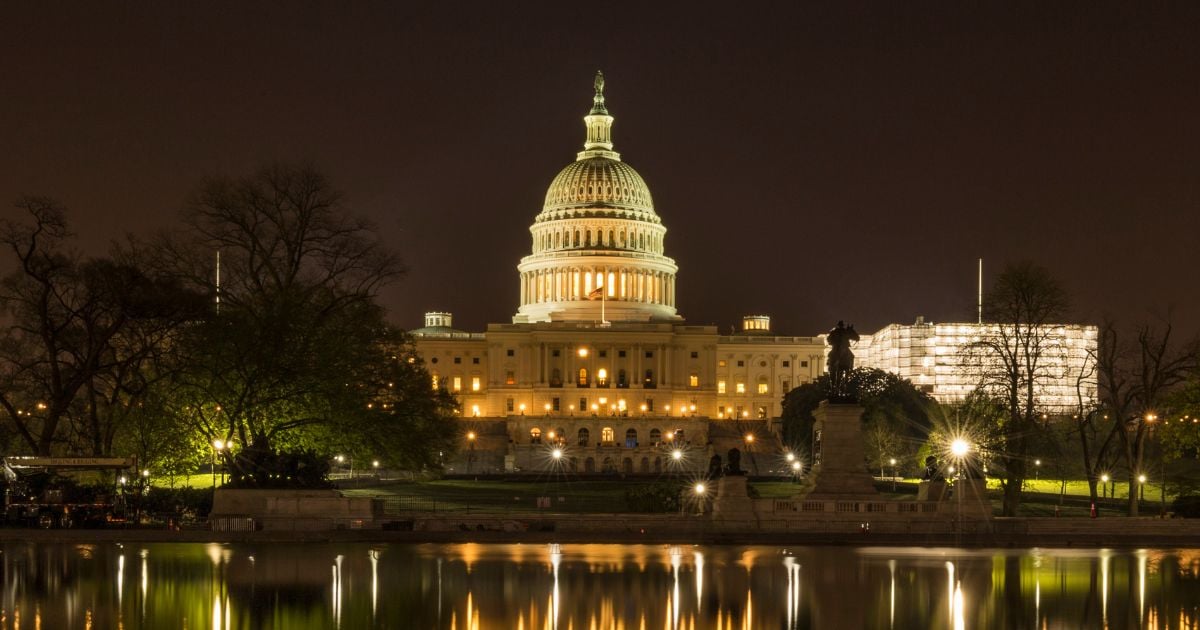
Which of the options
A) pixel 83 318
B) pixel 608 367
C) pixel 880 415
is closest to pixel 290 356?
pixel 83 318

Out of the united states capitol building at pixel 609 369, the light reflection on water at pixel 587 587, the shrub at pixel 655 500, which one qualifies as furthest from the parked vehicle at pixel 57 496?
the united states capitol building at pixel 609 369

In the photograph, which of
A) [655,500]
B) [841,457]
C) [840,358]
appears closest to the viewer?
[841,457]

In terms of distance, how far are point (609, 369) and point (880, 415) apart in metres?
64.5

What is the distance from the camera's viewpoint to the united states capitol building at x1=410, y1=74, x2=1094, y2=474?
15762cm

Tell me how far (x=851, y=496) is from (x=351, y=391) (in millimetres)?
20838

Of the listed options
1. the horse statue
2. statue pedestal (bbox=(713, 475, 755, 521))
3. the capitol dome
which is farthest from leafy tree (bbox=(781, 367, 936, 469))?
the capitol dome

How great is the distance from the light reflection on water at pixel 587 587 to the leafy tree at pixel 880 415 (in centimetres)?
6121

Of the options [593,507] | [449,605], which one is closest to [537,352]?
[593,507]

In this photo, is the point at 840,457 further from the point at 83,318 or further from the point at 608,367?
the point at 608,367

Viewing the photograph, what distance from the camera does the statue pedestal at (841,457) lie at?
2112 inches

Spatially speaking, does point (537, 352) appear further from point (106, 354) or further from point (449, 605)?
point (449, 605)

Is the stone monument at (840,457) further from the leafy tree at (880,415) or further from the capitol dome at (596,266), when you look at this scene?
the capitol dome at (596,266)

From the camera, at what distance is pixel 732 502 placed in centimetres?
5247

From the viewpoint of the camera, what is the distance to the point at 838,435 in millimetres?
54094
